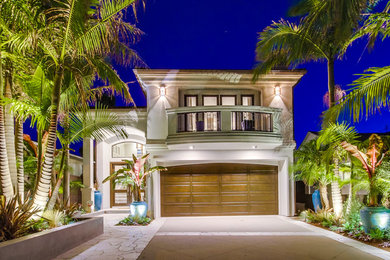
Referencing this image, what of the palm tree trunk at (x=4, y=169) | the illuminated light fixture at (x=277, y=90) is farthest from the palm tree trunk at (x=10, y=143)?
the illuminated light fixture at (x=277, y=90)

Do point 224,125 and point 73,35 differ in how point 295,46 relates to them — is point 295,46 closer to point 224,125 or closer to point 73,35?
point 224,125

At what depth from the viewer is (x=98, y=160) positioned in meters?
16.8

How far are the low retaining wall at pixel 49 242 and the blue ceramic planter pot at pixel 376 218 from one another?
723 centimetres

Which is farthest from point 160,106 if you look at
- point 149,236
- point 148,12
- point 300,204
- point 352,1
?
point 352,1

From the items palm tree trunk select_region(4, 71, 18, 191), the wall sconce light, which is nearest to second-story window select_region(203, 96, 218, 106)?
the wall sconce light

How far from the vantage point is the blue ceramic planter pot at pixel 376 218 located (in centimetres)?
881

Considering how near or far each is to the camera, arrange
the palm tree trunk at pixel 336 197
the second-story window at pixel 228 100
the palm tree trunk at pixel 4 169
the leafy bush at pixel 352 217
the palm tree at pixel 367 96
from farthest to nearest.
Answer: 1. the second-story window at pixel 228 100
2. the palm tree trunk at pixel 336 197
3. the leafy bush at pixel 352 217
4. the palm tree trunk at pixel 4 169
5. the palm tree at pixel 367 96

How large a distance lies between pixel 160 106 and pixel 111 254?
798 centimetres

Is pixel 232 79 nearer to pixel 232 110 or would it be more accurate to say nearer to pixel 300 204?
pixel 232 110

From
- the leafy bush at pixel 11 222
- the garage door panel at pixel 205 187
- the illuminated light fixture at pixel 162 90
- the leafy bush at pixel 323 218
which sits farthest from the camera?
the garage door panel at pixel 205 187

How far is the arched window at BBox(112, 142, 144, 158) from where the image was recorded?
1764 centimetres

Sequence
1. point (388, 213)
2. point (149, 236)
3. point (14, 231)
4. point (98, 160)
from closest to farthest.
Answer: point (14, 231)
point (388, 213)
point (149, 236)
point (98, 160)

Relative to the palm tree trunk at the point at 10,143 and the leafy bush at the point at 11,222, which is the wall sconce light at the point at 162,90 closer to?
the palm tree trunk at the point at 10,143

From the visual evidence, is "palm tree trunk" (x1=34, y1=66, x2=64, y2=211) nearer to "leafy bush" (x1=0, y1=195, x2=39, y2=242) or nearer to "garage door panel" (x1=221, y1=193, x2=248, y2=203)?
"leafy bush" (x1=0, y1=195, x2=39, y2=242)
